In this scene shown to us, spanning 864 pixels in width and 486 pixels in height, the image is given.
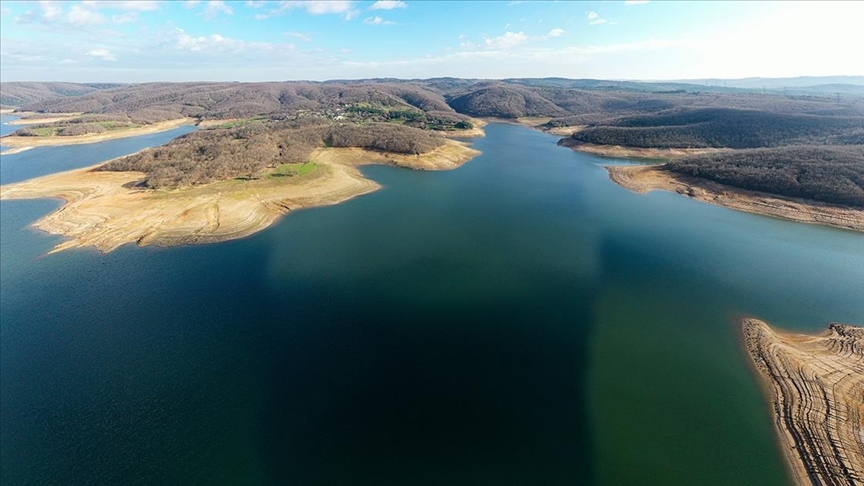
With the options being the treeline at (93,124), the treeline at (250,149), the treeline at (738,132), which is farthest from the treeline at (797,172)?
the treeline at (93,124)

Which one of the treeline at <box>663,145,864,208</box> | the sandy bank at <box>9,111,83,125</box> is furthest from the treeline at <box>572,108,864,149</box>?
the sandy bank at <box>9,111,83,125</box>

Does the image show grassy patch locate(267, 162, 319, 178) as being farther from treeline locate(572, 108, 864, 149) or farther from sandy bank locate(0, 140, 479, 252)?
treeline locate(572, 108, 864, 149)

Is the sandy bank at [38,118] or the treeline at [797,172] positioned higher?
the sandy bank at [38,118]

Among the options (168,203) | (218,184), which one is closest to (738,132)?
(218,184)

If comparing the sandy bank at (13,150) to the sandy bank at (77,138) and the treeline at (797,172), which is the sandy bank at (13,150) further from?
the treeline at (797,172)

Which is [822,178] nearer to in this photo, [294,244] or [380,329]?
[380,329]

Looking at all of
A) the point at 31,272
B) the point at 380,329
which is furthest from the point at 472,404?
the point at 31,272
